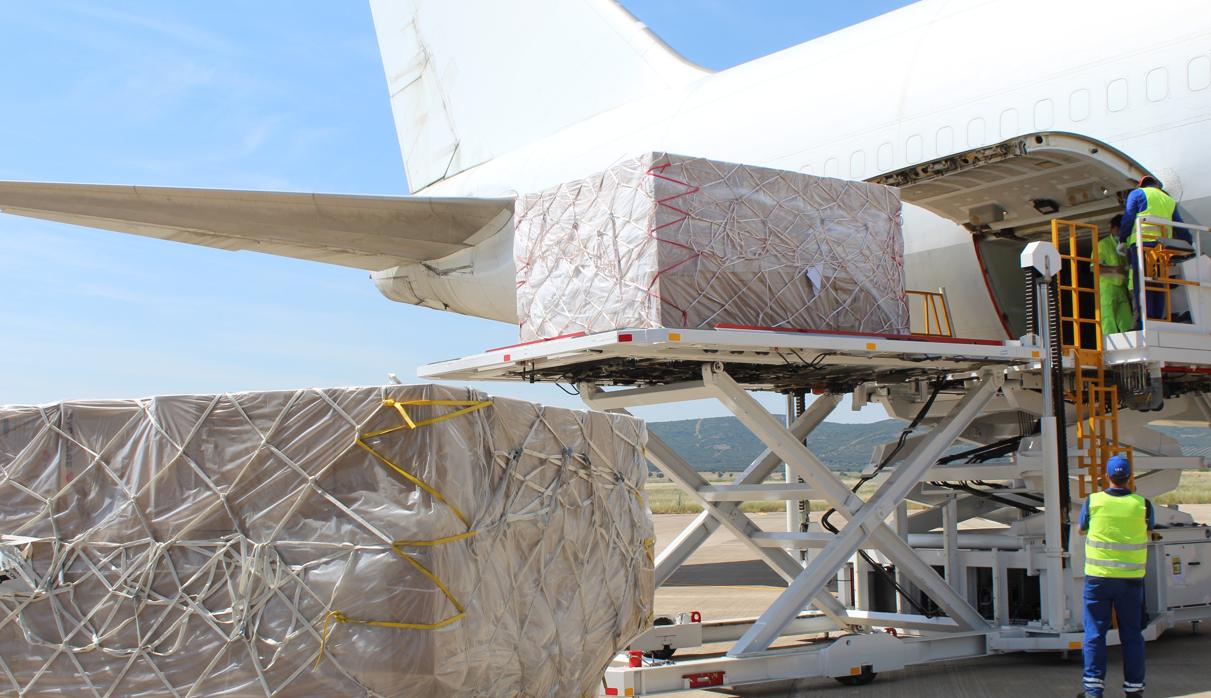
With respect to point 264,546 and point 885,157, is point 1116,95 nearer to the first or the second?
point 885,157

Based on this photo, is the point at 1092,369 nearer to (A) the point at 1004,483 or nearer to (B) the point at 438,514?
(A) the point at 1004,483

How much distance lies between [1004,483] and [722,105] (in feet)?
19.6

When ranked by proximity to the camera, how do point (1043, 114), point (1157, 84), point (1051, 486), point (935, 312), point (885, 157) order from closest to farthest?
point (1051, 486) → point (1157, 84) → point (1043, 114) → point (935, 312) → point (885, 157)

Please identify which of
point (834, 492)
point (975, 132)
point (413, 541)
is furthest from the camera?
point (975, 132)

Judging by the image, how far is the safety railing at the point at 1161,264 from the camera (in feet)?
31.5

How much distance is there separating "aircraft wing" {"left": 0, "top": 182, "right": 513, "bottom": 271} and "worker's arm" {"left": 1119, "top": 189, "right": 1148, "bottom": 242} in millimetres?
7557

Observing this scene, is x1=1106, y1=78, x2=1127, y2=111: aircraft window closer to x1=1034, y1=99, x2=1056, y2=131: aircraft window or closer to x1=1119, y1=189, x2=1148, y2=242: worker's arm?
x1=1034, y1=99, x2=1056, y2=131: aircraft window

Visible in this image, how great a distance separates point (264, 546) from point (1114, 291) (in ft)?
24.4

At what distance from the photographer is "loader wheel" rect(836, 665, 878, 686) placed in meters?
8.80

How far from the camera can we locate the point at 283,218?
1277 cm

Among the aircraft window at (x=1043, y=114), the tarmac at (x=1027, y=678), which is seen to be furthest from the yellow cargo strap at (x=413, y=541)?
the aircraft window at (x=1043, y=114)

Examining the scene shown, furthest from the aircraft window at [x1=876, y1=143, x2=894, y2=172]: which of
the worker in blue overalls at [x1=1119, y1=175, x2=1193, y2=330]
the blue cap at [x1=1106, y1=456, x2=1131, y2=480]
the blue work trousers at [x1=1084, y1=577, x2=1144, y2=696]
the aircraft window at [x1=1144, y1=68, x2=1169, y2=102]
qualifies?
the blue work trousers at [x1=1084, y1=577, x2=1144, y2=696]

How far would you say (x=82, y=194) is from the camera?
11.1 m

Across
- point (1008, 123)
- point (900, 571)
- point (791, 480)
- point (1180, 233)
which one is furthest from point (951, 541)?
point (1008, 123)
